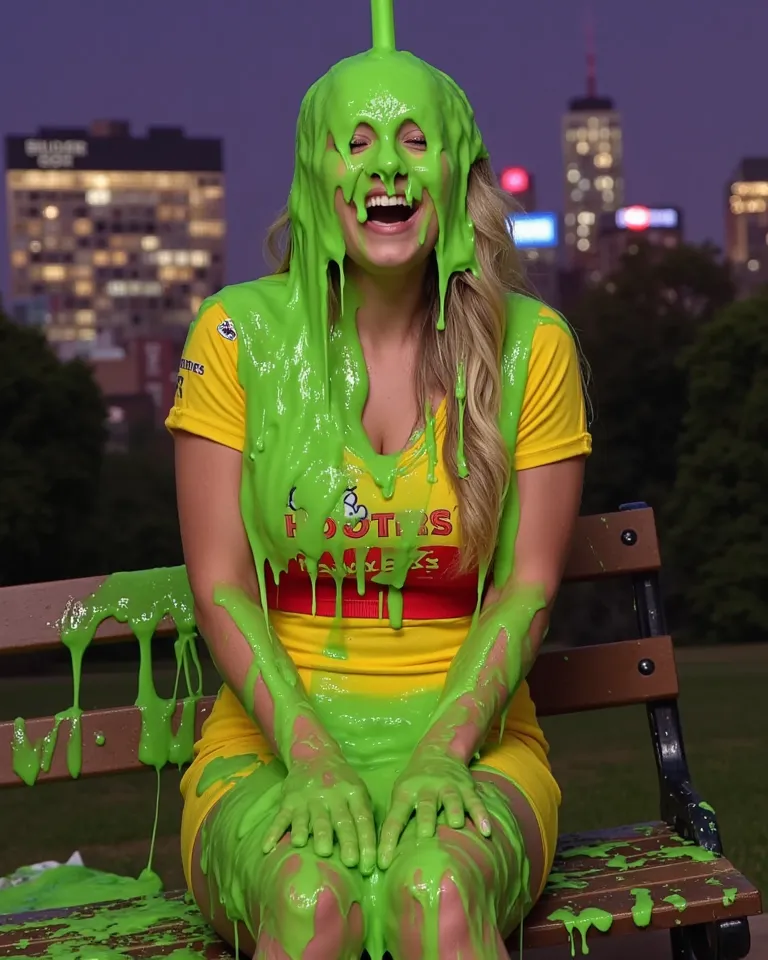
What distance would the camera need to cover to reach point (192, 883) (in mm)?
3062

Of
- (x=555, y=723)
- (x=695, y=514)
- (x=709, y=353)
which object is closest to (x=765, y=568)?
(x=695, y=514)

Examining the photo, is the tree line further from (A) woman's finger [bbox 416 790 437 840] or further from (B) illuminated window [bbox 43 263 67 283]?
(B) illuminated window [bbox 43 263 67 283]

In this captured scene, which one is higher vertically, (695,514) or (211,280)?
(211,280)

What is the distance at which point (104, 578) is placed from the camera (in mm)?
3752

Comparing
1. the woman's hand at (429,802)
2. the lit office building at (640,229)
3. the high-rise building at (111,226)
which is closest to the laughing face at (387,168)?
the woman's hand at (429,802)

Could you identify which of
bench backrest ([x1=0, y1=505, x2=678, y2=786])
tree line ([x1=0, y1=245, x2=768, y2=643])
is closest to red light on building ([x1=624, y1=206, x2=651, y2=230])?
tree line ([x1=0, y1=245, x2=768, y2=643])

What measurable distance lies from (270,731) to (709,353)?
84.0 feet

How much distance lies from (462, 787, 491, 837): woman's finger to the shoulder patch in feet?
3.15

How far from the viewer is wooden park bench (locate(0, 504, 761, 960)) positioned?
10.0ft

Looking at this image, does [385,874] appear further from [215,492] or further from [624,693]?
[624,693]

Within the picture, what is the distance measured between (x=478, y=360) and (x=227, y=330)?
47cm

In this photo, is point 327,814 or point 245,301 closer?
point 327,814

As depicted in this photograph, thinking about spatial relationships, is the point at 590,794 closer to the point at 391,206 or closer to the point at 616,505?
the point at 391,206

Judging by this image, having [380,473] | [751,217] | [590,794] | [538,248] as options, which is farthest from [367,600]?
[751,217]
